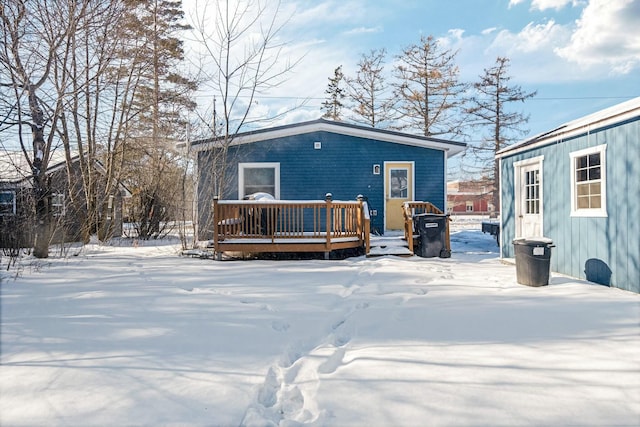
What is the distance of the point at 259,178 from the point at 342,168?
2323mm

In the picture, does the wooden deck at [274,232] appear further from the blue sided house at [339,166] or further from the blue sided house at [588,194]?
the blue sided house at [339,166]

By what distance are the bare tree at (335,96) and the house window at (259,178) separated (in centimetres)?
1771

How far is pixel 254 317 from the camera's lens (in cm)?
379

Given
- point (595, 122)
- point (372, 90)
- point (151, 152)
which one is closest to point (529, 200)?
point (595, 122)

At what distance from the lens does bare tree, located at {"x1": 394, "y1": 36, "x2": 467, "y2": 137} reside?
22.2m

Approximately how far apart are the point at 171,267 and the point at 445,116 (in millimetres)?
19846

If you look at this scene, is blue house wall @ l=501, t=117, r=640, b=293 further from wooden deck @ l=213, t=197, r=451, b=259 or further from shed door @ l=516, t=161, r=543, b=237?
wooden deck @ l=213, t=197, r=451, b=259

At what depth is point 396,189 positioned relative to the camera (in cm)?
1063

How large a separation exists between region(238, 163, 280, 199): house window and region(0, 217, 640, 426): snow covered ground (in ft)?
17.9

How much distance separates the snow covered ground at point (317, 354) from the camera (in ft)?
6.69

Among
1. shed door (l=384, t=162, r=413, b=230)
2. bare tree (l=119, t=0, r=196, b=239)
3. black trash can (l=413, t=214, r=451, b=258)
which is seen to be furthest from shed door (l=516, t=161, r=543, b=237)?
bare tree (l=119, t=0, r=196, b=239)

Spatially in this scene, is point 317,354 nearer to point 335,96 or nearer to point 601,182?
point 601,182

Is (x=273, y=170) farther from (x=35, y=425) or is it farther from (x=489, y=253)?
(x=35, y=425)

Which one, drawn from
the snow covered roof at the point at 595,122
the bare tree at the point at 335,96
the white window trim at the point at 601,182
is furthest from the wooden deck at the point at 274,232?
the bare tree at the point at 335,96
